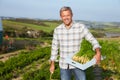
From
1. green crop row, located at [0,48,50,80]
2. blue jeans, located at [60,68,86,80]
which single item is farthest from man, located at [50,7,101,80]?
green crop row, located at [0,48,50,80]

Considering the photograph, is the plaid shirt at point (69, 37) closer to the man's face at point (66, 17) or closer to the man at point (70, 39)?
the man at point (70, 39)

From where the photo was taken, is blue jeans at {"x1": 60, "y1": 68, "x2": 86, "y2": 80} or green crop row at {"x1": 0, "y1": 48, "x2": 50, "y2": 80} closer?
blue jeans at {"x1": 60, "y1": 68, "x2": 86, "y2": 80}

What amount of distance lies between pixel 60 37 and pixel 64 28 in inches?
7.4

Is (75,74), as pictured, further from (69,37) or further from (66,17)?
(66,17)

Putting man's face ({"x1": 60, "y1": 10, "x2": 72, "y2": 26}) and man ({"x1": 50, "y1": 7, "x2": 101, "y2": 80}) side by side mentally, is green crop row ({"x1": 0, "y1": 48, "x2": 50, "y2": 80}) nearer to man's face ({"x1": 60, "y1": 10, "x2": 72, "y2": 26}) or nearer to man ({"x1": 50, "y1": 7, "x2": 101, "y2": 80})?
man ({"x1": 50, "y1": 7, "x2": 101, "y2": 80})

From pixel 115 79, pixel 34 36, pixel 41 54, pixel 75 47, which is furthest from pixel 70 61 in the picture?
pixel 34 36

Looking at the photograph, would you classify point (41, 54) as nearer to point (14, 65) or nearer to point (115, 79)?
point (14, 65)

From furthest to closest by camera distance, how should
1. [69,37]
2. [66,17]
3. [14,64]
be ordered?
1. [14,64]
2. [69,37]
3. [66,17]

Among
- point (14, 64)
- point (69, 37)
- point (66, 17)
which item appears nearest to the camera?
point (66, 17)

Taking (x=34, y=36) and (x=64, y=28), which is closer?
(x=64, y=28)

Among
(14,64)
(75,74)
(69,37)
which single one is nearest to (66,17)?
(69,37)

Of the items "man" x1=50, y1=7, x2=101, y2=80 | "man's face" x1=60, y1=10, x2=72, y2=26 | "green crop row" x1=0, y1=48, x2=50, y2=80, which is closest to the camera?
"man's face" x1=60, y1=10, x2=72, y2=26

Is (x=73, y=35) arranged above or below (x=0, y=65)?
above

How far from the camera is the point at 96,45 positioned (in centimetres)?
680
